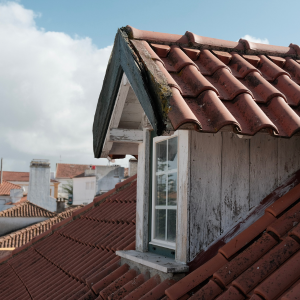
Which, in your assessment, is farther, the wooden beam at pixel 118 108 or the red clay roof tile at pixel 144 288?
the wooden beam at pixel 118 108

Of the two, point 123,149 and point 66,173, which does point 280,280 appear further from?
point 66,173

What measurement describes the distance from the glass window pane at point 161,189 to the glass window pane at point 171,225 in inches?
6.8

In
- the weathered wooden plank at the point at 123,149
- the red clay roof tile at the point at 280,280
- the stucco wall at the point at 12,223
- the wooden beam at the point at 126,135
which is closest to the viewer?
the red clay roof tile at the point at 280,280

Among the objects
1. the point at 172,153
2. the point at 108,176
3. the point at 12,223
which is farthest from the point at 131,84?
the point at 108,176

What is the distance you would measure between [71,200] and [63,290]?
55698mm

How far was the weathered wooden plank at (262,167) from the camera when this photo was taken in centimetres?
256

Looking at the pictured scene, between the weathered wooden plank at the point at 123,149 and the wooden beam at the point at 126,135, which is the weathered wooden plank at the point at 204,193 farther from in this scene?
the weathered wooden plank at the point at 123,149

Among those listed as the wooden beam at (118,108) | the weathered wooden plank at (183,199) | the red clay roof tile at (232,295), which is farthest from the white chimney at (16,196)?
the red clay roof tile at (232,295)

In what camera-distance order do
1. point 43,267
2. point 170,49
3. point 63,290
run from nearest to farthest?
point 170,49 < point 63,290 < point 43,267

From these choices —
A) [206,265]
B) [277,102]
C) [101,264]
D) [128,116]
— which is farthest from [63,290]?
[277,102]

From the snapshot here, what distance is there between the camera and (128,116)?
3.46 meters

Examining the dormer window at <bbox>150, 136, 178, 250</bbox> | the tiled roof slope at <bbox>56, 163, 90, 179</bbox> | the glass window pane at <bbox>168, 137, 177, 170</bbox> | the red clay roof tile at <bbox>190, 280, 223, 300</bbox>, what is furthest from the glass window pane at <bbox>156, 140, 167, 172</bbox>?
the tiled roof slope at <bbox>56, 163, 90, 179</bbox>

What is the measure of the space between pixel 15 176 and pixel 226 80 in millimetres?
60069

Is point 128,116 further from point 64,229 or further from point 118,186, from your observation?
point 64,229
